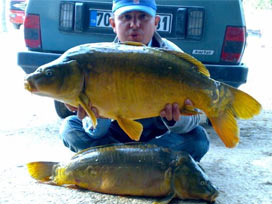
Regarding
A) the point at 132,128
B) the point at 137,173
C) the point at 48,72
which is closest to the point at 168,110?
the point at 132,128

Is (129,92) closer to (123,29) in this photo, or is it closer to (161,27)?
(123,29)

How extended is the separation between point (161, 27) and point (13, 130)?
5.95 feet

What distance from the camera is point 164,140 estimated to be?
284 cm

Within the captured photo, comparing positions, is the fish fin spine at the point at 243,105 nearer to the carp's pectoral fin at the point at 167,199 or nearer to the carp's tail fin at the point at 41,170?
the carp's pectoral fin at the point at 167,199

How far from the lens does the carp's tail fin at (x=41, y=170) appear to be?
264 cm

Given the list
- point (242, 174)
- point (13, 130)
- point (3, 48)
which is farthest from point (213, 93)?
point (3, 48)

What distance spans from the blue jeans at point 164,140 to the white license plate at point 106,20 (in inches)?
57.4

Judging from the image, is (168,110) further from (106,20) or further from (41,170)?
(106,20)

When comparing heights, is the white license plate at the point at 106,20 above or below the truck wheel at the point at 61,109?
above

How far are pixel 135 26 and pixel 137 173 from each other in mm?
920

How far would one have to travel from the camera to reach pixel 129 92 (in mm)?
2039

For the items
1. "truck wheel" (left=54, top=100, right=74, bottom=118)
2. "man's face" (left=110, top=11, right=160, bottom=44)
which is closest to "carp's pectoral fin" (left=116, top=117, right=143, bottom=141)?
"man's face" (left=110, top=11, right=160, bottom=44)

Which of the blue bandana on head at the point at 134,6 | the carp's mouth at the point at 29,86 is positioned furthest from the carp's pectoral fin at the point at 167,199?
the blue bandana on head at the point at 134,6

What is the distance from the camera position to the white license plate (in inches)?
159
